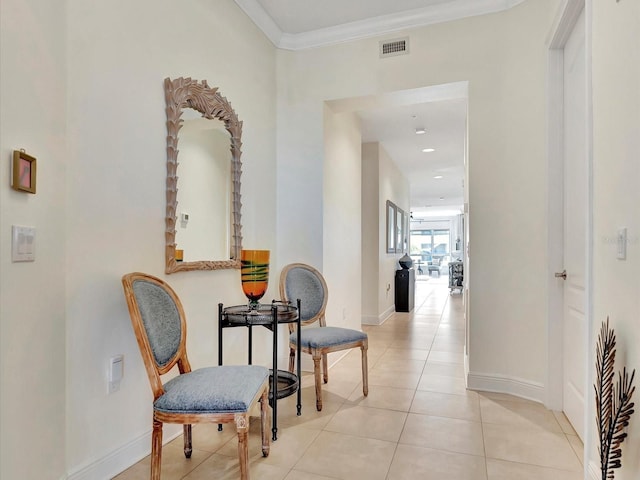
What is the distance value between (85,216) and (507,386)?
2.97 metres

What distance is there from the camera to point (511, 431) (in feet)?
7.71

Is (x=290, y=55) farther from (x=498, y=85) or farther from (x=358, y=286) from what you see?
(x=358, y=286)

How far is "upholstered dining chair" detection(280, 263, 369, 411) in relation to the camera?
8.93ft

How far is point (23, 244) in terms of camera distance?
146cm

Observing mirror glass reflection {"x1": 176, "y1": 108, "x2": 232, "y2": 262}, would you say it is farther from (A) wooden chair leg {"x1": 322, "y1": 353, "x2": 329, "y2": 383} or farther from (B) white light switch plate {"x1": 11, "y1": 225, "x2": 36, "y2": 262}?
(A) wooden chair leg {"x1": 322, "y1": 353, "x2": 329, "y2": 383}

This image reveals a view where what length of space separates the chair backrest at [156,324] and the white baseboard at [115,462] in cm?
45

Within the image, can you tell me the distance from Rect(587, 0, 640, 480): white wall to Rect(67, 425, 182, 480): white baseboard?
82.6 inches

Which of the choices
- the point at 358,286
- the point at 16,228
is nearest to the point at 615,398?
the point at 16,228

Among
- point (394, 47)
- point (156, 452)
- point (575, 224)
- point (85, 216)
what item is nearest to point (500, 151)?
point (575, 224)

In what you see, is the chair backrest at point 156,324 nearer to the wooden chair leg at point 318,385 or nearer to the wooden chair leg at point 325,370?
the wooden chair leg at point 318,385

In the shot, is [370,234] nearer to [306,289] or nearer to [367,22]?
[306,289]

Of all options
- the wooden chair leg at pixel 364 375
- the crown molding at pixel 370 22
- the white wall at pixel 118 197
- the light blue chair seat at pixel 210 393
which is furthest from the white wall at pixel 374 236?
the light blue chair seat at pixel 210 393

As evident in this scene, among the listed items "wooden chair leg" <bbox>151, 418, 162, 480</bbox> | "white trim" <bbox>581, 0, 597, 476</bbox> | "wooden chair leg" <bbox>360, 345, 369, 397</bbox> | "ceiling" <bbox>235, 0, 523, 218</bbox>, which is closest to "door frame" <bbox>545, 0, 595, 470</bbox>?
"ceiling" <bbox>235, 0, 523, 218</bbox>

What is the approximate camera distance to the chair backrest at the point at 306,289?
10.1ft
